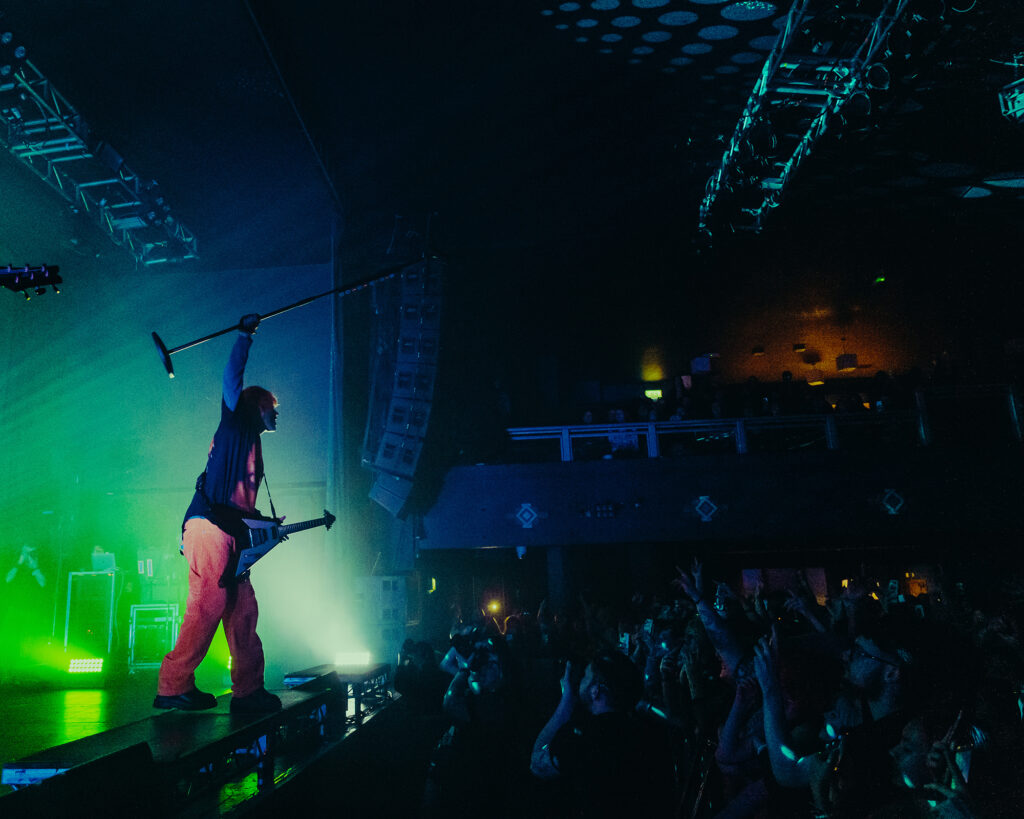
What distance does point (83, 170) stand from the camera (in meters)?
8.09

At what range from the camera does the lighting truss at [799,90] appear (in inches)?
244

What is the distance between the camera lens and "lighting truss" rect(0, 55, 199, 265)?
6.90 metres

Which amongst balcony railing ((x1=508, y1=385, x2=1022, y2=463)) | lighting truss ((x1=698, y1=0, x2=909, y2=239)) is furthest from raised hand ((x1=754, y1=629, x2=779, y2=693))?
balcony railing ((x1=508, y1=385, x2=1022, y2=463))

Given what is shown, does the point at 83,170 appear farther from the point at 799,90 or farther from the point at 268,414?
the point at 799,90

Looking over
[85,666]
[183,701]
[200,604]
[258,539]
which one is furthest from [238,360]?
[85,666]

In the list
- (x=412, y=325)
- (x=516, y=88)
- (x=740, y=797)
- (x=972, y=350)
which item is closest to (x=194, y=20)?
(x=516, y=88)

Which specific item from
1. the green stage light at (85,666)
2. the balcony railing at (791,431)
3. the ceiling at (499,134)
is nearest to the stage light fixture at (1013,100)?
the ceiling at (499,134)

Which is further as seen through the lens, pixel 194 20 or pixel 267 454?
pixel 267 454

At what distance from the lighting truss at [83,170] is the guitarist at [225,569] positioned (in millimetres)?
5578

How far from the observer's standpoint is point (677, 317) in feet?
44.6

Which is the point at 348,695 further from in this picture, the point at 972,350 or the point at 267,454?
the point at 972,350

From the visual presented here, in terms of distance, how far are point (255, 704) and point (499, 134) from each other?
24.3ft

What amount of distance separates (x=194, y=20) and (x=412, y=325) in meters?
4.12

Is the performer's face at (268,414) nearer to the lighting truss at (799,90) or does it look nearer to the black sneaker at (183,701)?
the black sneaker at (183,701)
